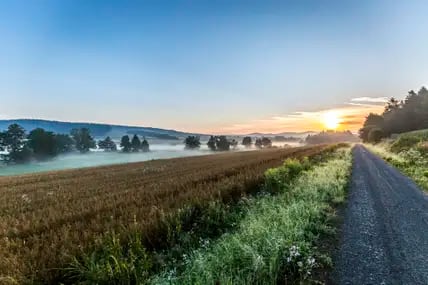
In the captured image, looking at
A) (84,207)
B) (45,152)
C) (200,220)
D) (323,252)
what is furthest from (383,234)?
(45,152)

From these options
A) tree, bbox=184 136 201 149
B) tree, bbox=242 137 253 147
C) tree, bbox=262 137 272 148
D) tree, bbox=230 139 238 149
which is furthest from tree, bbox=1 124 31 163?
tree, bbox=262 137 272 148

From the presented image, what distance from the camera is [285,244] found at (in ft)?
18.8

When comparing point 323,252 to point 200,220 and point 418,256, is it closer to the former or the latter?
point 418,256

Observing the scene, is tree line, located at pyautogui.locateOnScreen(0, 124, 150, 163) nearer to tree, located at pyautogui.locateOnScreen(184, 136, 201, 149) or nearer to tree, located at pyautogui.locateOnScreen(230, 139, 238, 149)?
tree, located at pyautogui.locateOnScreen(184, 136, 201, 149)

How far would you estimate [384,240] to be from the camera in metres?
6.66

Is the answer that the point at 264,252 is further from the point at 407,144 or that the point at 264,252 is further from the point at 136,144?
the point at 136,144

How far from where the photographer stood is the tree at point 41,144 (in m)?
83.0

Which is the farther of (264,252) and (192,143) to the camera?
(192,143)

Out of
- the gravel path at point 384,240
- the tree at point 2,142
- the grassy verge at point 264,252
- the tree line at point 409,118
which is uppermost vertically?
the tree line at point 409,118

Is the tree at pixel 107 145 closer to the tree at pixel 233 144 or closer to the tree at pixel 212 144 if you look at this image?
the tree at pixel 212 144

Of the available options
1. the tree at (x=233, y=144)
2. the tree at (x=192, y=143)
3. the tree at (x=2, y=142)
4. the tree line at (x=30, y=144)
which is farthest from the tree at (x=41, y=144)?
the tree at (x=233, y=144)

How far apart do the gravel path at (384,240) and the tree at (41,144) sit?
291ft

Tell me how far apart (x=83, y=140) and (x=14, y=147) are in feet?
102

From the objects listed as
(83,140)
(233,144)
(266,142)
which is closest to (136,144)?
(83,140)
